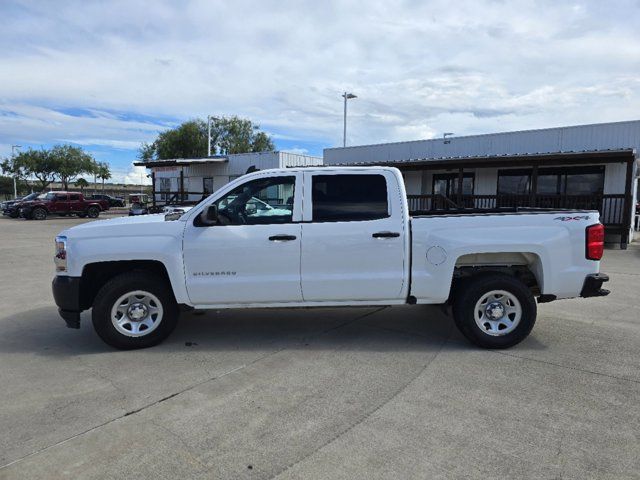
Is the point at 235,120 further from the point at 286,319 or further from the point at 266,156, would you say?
the point at 286,319

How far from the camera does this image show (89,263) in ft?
15.8

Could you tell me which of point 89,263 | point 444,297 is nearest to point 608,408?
point 444,297

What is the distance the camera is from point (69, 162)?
2229 inches

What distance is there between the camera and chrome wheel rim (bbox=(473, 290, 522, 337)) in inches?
194

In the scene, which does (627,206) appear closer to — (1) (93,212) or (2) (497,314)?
(2) (497,314)

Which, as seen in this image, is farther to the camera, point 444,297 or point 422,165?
point 422,165

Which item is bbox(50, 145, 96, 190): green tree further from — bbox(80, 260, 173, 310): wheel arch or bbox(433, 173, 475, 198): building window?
bbox(80, 260, 173, 310): wheel arch

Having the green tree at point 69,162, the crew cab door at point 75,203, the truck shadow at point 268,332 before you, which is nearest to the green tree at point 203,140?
the green tree at point 69,162

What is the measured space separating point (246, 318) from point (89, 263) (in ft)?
6.79

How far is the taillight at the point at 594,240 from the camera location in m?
4.80

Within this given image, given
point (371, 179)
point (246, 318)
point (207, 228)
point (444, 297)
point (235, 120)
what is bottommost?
point (246, 318)

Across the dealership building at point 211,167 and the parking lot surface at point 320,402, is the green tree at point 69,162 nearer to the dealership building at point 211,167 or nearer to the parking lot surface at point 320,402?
the dealership building at point 211,167

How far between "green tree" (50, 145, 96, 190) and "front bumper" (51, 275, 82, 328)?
58896 millimetres

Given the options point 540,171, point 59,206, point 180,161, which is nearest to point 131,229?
point 540,171
